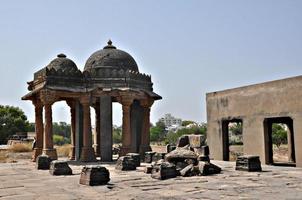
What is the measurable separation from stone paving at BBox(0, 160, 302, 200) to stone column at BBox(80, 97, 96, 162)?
617cm

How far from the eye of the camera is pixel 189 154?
518 inches

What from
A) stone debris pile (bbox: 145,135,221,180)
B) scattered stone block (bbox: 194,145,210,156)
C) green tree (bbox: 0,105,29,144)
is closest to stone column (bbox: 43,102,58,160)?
stone debris pile (bbox: 145,135,221,180)

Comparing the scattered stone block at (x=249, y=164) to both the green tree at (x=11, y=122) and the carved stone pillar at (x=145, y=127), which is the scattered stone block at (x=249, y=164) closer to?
the carved stone pillar at (x=145, y=127)

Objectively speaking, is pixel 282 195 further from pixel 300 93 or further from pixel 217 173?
pixel 300 93

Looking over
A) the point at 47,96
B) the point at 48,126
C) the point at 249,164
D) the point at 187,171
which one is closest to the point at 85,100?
the point at 47,96

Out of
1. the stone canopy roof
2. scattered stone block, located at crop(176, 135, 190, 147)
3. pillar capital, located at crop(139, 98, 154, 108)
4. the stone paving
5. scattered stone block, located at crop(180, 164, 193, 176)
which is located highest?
the stone canopy roof

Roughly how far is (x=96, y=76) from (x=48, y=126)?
3.39 metres

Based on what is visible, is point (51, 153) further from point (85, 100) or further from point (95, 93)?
point (95, 93)

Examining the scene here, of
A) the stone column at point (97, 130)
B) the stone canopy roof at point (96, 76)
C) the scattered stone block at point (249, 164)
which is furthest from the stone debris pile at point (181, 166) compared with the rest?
the stone column at point (97, 130)

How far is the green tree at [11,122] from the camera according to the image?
47.4 meters

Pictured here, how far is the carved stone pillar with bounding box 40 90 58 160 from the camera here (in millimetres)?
17000

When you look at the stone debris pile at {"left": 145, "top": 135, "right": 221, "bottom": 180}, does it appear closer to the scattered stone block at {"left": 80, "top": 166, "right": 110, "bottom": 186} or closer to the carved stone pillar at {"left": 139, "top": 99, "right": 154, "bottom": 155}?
the scattered stone block at {"left": 80, "top": 166, "right": 110, "bottom": 186}

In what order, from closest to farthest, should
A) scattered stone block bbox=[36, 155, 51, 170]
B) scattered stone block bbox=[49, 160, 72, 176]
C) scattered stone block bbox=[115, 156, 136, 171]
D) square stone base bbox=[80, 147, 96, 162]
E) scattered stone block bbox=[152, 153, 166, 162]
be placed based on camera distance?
scattered stone block bbox=[49, 160, 72, 176]
scattered stone block bbox=[115, 156, 136, 171]
scattered stone block bbox=[36, 155, 51, 170]
scattered stone block bbox=[152, 153, 166, 162]
square stone base bbox=[80, 147, 96, 162]

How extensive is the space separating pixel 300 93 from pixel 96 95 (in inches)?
371
